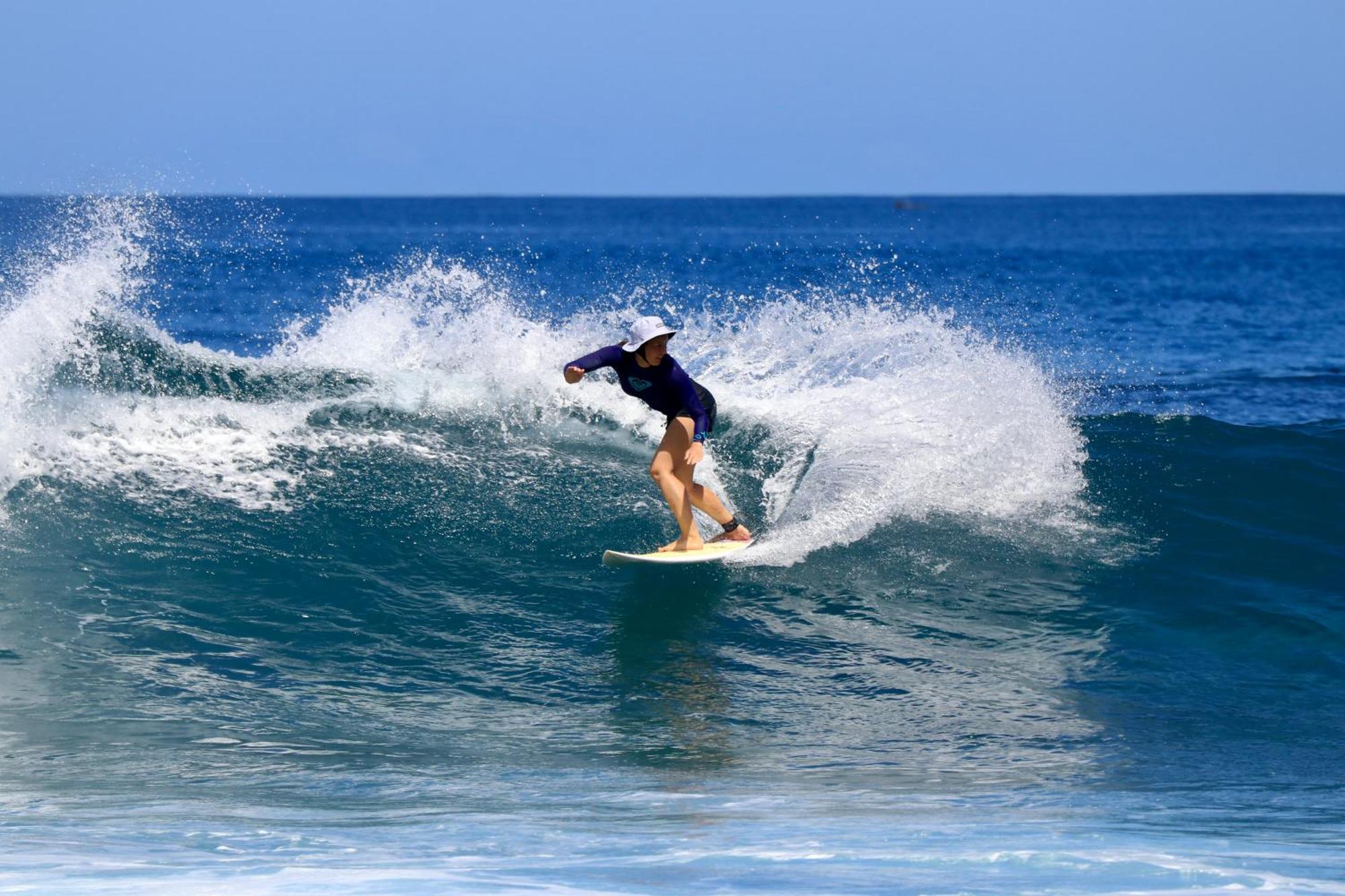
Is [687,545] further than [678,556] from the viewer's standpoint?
Yes

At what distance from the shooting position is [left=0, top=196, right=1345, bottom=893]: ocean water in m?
4.74

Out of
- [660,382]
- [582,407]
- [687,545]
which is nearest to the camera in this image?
[660,382]

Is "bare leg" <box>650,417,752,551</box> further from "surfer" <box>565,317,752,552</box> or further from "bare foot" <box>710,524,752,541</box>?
"bare foot" <box>710,524,752,541</box>

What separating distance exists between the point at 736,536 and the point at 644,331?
5.08 feet

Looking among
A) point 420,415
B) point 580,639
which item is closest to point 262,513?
point 420,415

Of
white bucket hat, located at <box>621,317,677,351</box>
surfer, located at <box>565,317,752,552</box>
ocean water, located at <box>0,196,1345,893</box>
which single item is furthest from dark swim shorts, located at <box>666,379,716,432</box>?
ocean water, located at <box>0,196,1345,893</box>

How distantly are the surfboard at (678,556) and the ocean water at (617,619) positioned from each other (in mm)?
123

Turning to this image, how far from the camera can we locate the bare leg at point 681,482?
8.02 meters

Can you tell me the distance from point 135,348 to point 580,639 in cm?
585

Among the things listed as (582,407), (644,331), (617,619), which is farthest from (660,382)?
(582,407)

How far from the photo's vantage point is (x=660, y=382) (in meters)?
7.95

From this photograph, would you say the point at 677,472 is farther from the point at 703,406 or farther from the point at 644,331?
the point at 644,331

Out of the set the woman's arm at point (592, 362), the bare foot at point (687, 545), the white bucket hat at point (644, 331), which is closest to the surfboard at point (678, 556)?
the bare foot at point (687, 545)

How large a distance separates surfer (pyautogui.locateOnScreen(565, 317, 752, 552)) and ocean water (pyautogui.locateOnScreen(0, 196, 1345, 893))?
41 centimetres
